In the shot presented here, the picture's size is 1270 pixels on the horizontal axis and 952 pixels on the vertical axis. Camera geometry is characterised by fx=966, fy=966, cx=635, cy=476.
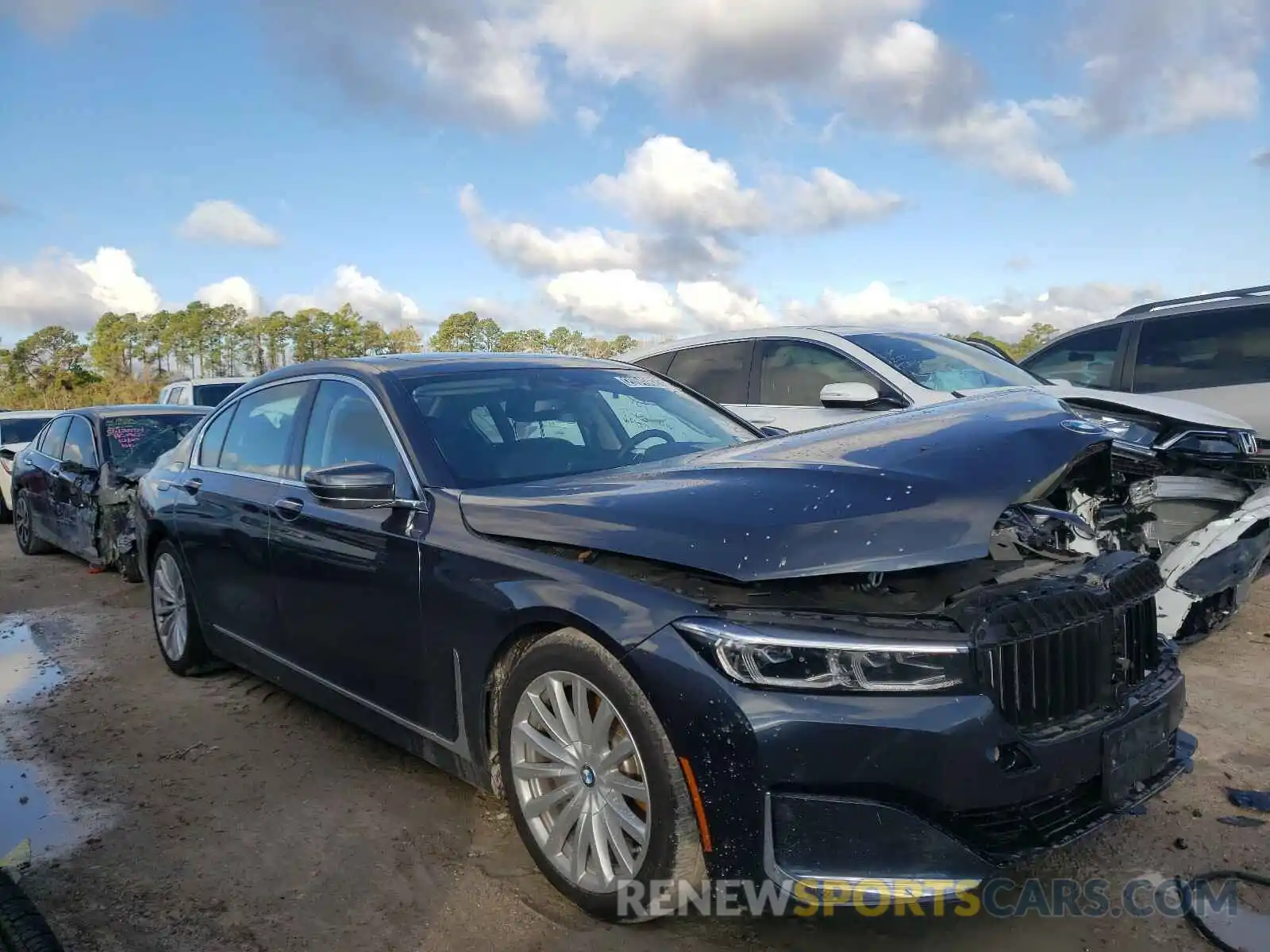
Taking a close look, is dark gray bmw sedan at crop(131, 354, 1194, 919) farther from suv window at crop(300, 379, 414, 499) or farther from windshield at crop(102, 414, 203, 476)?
windshield at crop(102, 414, 203, 476)

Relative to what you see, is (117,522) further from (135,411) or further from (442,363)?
(442,363)

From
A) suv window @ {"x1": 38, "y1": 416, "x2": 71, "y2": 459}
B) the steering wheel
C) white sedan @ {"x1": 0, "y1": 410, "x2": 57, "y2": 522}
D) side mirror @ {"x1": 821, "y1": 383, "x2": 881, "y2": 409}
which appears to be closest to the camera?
the steering wheel

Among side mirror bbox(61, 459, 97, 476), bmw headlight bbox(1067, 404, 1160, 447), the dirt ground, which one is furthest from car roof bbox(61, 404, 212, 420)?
bmw headlight bbox(1067, 404, 1160, 447)

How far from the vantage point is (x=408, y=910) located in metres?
2.76

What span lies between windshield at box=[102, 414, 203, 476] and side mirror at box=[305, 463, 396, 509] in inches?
221

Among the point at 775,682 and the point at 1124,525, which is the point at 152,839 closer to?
the point at 775,682

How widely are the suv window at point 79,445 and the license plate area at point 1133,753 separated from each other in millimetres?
8158

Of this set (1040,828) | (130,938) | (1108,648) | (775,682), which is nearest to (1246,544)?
(1108,648)

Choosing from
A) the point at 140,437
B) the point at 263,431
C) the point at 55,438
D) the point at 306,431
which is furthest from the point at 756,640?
the point at 55,438

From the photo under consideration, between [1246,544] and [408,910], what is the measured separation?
13.5 ft

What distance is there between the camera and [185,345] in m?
57.0

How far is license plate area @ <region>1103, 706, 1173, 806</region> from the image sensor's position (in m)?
2.41

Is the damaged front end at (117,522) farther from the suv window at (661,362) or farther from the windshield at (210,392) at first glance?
the windshield at (210,392)

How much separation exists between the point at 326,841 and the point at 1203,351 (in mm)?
6917
